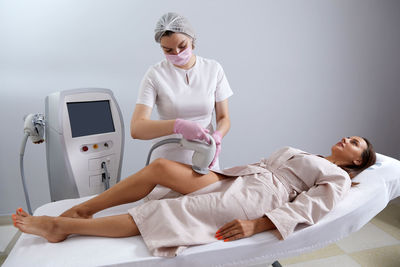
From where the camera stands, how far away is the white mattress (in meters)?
1.03

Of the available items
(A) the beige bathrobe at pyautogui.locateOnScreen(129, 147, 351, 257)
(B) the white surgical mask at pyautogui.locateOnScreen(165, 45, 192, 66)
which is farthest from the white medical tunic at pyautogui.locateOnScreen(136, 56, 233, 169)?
(A) the beige bathrobe at pyautogui.locateOnScreen(129, 147, 351, 257)

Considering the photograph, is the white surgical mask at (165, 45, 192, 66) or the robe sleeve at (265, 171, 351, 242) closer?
the robe sleeve at (265, 171, 351, 242)

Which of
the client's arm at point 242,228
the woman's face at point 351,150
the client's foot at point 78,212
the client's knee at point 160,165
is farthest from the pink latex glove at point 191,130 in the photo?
the woman's face at point 351,150

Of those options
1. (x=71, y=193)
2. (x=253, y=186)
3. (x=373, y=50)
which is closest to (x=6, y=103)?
(x=71, y=193)

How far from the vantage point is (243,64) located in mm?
2500

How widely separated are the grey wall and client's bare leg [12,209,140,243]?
120cm

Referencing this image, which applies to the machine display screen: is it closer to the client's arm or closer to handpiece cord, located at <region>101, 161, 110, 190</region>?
handpiece cord, located at <region>101, 161, 110, 190</region>

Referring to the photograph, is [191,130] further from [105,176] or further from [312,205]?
[105,176]

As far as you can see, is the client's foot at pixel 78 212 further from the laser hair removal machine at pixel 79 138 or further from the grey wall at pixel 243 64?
the grey wall at pixel 243 64

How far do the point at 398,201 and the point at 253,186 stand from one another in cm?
204

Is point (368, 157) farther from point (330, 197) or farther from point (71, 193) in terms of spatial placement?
point (71, 193)

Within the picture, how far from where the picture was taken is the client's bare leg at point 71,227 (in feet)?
3.75

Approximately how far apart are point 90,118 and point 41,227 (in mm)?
677

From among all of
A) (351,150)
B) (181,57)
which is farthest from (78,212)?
(351,150)
